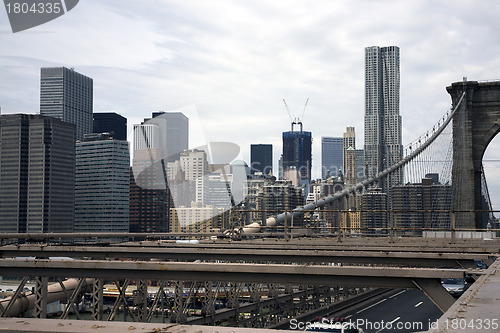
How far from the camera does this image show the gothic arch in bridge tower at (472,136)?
3688 cm

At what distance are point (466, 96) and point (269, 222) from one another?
20.2m

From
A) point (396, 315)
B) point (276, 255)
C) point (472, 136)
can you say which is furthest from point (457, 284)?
point (276, 255)

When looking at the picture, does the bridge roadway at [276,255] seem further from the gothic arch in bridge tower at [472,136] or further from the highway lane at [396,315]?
the gothic arch in bridge tower at [472,136]

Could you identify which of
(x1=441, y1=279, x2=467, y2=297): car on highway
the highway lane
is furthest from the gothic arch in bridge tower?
the highway lane

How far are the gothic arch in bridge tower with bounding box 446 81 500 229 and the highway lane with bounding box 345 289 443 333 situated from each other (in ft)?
20.5

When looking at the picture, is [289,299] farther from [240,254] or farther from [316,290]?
[240,254]

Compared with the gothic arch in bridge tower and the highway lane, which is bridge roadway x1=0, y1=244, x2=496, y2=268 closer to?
the highway lane

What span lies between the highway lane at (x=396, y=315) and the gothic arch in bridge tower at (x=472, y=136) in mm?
6251

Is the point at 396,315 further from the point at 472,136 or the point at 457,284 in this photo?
the point at 472,136

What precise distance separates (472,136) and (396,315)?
12.7 m

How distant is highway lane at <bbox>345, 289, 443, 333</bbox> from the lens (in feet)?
94.3

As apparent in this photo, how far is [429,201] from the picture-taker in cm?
8988

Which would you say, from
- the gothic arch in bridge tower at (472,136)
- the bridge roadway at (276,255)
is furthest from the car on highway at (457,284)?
the gothic arch in bridge tower at (472,136)

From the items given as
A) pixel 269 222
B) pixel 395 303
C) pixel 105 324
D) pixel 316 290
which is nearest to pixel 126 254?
pixel 105 324
